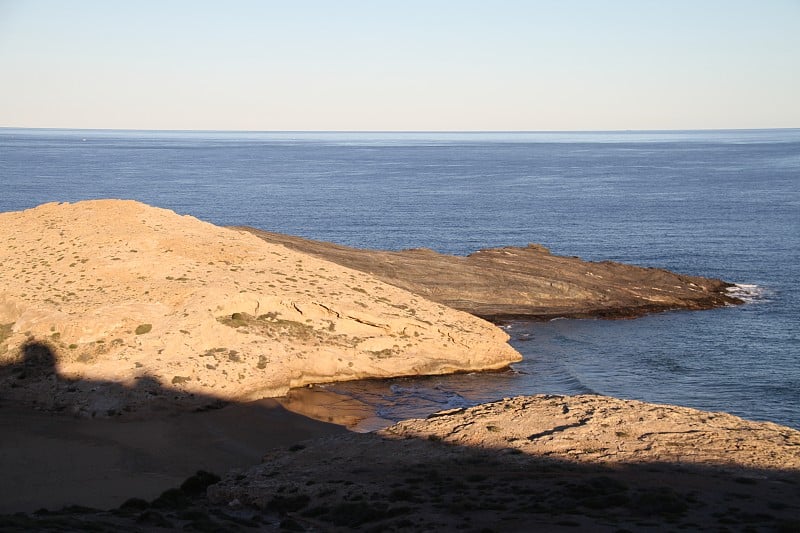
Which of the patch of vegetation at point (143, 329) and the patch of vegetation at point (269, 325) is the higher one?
the patch of vegetation at point (143, 329)

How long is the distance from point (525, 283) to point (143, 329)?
25.0 metres

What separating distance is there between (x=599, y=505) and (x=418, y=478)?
4774 millimetres

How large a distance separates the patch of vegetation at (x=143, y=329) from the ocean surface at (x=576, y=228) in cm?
713

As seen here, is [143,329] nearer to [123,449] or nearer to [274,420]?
[274,420]

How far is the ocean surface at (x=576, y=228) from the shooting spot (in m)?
35.8

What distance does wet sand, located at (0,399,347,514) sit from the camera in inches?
901

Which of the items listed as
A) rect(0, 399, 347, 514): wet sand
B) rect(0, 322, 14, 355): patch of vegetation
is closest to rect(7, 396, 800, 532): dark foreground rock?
rect(0, 399, 347, 514): wet sand

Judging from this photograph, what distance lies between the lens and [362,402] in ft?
105

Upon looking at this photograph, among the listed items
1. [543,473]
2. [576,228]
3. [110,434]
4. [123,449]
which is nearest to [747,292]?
[576,228]

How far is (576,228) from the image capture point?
87375 mm

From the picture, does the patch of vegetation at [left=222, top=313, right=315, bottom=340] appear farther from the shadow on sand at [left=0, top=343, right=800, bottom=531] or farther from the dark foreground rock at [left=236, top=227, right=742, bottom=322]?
the dark foreground rock at [left=236, top=227, right=742, bottom=322]

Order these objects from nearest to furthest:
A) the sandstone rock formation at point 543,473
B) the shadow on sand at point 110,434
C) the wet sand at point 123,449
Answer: the sandstone rock formation at point 543,473 < the wet sand at point 123,449 < the shadow on sand at point 110,434

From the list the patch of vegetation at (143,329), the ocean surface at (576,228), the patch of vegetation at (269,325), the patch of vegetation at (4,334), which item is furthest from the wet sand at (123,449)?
the ocean surface at (576,228)

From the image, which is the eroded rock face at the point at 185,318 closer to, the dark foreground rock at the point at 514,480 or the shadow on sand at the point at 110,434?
the shadow on sand at the point at 110,434
